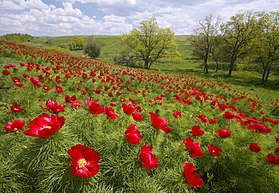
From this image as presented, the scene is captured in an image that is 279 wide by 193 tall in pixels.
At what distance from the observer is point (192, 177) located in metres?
1.83

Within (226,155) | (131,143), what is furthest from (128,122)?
(226,155)

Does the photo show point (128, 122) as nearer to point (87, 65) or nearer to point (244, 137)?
point (244, 137)

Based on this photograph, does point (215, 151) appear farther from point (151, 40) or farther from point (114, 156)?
point (151, 40)

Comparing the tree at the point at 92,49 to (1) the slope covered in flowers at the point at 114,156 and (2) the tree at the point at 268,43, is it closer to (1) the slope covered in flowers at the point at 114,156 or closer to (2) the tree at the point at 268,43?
(2) the tree at the point at 268,43

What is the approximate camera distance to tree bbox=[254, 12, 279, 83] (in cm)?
2200

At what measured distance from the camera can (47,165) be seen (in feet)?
5.34

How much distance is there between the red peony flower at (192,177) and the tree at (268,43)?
2595cm

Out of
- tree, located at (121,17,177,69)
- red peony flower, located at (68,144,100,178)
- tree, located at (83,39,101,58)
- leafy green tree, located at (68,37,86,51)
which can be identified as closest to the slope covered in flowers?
red peony flower, located at (68,144,100,178)

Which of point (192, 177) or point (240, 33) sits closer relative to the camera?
point (192, 177)

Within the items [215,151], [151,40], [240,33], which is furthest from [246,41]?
[215,151]

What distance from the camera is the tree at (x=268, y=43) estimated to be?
22.0 meters

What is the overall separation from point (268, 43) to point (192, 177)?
27.8m

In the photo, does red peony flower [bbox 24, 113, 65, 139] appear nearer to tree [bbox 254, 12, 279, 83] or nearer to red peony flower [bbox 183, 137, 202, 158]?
red peony flower [bbox 183, 137, 202, 158]

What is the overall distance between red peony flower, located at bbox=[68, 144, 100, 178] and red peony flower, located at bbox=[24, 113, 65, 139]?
25 cm
